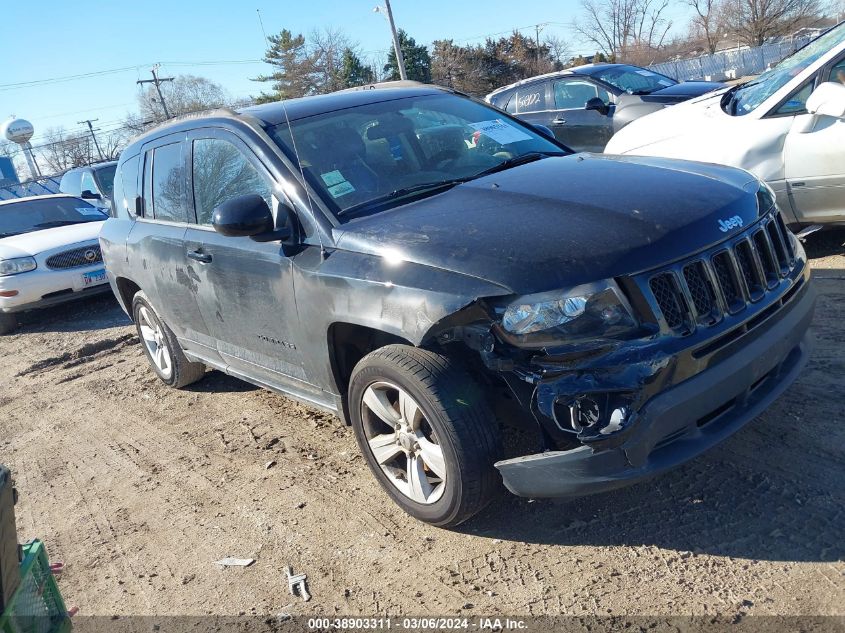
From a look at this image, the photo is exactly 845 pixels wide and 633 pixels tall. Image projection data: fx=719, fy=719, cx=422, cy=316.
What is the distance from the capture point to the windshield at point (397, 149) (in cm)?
354

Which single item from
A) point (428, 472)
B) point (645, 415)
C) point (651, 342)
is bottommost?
point (428, 472)

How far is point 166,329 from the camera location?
17.4 ft

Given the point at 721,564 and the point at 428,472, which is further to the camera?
the point at 428,472

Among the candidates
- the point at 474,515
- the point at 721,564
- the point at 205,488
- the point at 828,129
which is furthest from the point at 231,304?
the point at 828,129

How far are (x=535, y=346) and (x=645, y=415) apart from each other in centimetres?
45

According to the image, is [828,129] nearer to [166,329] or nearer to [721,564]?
[721,564]

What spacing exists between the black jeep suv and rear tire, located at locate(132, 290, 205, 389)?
122 centimetres

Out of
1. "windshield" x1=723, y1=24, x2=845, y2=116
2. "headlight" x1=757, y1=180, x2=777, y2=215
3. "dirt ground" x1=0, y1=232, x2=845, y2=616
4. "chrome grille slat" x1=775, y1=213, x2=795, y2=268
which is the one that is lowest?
"dirt ground" x1=0, y1=232, x2=845, y2=616

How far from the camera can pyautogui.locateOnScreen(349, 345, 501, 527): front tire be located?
2.84 meters

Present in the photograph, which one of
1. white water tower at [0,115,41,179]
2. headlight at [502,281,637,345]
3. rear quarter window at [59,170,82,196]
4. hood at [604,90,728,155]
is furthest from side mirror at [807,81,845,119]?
white water tower at [0,115,41,179]

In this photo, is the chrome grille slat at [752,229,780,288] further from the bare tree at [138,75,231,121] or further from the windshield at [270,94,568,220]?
the bare tree at [138,75,231,121]

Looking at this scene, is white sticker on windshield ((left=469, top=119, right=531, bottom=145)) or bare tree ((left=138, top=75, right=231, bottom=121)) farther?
bare tree ((left=138, top=75, right=231, bottom=121))

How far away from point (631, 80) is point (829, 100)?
18.9 ft

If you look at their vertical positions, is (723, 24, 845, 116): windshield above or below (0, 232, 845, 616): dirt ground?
above
